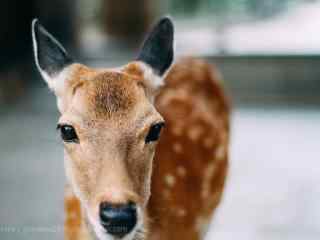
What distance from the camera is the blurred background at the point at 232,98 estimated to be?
1.21m

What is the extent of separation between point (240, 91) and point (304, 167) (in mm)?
734

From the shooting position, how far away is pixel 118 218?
0.56 metres

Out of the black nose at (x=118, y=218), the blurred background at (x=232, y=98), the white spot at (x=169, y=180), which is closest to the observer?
the black nose at (x=118, y=218)

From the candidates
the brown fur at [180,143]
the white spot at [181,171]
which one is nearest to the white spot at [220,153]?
the brown fur at [180,143]

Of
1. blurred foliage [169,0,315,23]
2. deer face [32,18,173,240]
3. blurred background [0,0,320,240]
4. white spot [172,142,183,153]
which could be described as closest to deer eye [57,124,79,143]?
deer face [32,18,173,240]

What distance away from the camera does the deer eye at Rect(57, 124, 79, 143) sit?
59cm

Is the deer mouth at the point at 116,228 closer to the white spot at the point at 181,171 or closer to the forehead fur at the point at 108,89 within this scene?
the forehead fur at the point at 108,89

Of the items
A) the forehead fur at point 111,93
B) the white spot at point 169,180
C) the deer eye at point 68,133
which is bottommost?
the white spot at point 169,180

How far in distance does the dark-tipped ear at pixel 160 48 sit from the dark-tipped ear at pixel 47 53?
2.9 inches

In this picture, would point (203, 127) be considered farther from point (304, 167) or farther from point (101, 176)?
point (304, 167)

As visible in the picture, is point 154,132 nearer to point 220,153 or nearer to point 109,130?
point 109,130

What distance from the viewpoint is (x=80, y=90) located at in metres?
0.61

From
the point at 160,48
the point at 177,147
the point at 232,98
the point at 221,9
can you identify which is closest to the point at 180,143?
the point at 177,147

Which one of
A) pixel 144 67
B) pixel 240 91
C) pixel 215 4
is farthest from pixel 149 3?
pixel 144 67
